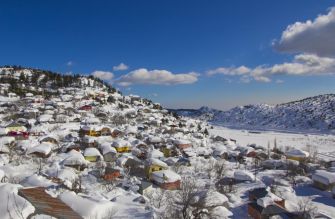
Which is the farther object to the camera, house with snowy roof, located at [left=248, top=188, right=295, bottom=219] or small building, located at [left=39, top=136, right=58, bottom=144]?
small building, located at [left=39, top=136, right=58, bottom=144]

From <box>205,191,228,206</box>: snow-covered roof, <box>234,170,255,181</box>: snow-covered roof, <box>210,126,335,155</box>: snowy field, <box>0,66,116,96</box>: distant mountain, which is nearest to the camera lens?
<box>205,191,228,206</box>: snow-covered roof

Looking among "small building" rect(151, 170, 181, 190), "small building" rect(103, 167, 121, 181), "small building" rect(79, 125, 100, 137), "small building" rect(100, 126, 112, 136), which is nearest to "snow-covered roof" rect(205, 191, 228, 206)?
"small building" rect(151, 170, 181, 190)

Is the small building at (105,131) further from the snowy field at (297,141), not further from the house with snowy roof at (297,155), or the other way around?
the snowy field at (297,141)

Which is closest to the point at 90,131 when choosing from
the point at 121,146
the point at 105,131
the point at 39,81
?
the point at 105,131

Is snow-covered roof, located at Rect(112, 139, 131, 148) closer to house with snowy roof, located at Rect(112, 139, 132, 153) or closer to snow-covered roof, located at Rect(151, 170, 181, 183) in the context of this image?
house with snowy roof, located at Rect(112, 139, 132, 153)

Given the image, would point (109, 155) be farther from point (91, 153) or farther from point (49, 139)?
point (49, 139)

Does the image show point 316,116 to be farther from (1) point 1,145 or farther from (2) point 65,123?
(1) point 1,145

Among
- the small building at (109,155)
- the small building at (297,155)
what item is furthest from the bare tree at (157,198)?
the small building at (297,155)

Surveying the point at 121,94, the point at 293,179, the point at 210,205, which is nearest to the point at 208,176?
the point at 293,179

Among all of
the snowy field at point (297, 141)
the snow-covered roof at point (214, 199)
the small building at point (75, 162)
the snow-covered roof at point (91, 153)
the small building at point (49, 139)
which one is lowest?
the snow-covered roof at point (214, 199)
